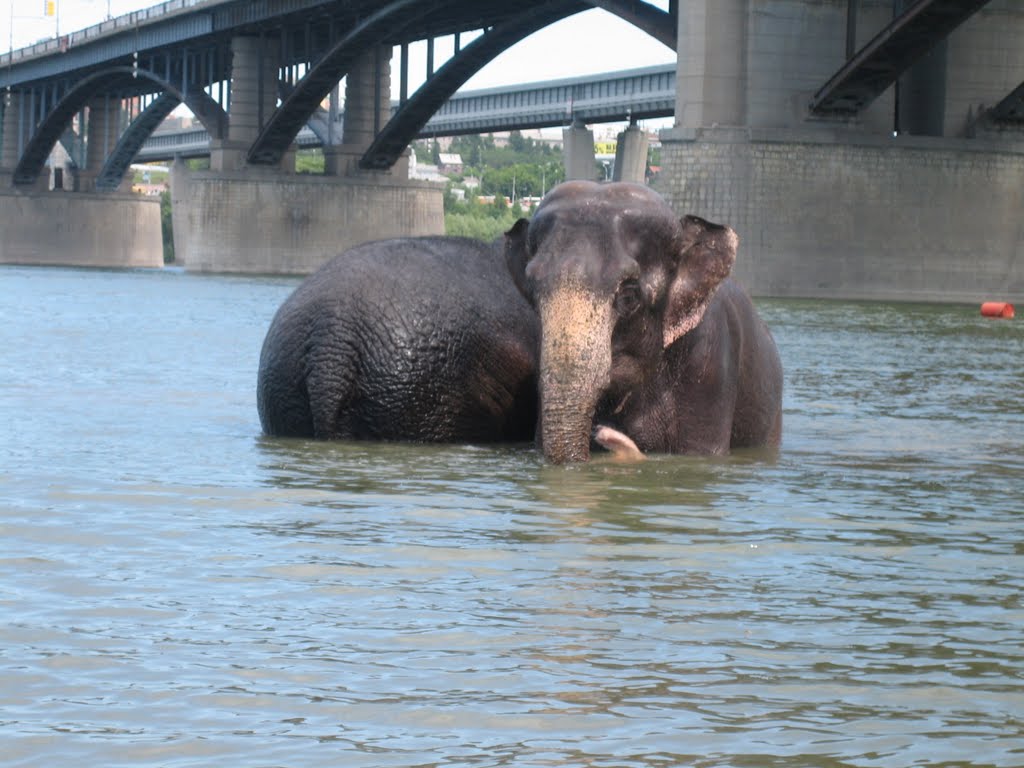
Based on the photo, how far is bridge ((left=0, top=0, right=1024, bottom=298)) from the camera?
48.0 m

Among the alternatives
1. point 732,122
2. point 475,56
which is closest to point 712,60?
point 732,122

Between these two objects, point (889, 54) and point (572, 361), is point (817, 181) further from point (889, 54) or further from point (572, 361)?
point (572, 361)

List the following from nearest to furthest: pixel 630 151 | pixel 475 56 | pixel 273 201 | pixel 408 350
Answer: pixel 408 350, pixel 475 56, pixel 273 201, pixel 630 151

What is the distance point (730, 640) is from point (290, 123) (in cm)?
7458

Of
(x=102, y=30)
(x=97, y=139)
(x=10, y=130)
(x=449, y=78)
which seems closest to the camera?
(x=449, y=78)

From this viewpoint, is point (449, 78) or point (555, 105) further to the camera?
point (555, 105)

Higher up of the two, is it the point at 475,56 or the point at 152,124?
the point at 475,56

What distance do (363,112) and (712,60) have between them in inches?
1467

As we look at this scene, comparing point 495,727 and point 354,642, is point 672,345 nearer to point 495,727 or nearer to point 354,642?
point 354,642

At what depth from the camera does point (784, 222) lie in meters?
48.0

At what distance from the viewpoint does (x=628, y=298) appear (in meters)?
8.95

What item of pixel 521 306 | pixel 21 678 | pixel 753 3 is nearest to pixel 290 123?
pixel 753 3

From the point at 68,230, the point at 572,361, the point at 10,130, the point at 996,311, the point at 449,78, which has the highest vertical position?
the point at 449,78

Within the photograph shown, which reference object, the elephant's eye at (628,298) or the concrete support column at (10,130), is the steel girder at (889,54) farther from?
the concrete support column at (10,130)
